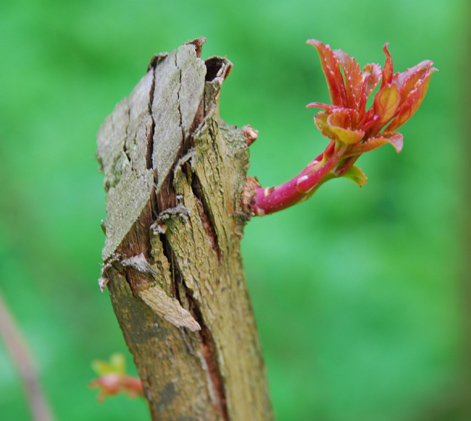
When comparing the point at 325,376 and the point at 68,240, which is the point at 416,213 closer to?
the point at 325,376

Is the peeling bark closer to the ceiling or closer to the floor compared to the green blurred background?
closer to the floor

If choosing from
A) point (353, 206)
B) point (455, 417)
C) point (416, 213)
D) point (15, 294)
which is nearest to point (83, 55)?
point (15, 294)

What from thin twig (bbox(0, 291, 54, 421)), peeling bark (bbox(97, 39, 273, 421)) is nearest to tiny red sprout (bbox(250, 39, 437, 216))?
peeling bark (bbox(97, 39, 273, 421))

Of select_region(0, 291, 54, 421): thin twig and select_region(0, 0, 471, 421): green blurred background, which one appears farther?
select_region(0, 0, 471, 421): green blurred background

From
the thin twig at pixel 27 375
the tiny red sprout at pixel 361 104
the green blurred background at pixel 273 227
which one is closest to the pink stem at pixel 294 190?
the tiny red sprout at pixel 361 104

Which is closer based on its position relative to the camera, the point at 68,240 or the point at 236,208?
the point at 236,208

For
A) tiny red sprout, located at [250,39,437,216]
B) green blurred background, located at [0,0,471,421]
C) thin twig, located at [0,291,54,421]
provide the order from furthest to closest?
1. green blurred background, located at [0,0,471,421]
2. thin twig, located at [0,291,54,421]
3. tiny red sprout, located at [250,39,437,216]

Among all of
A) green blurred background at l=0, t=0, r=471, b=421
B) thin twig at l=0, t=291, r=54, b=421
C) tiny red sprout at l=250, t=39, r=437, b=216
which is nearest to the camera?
tiny red sprout at l=250, t=39, r=437, b=216

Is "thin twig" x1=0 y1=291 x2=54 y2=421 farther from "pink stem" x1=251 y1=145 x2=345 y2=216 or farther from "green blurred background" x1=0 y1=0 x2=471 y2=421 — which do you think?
"green blurred background" x1=0 y1=0 x2=471 y2=421
